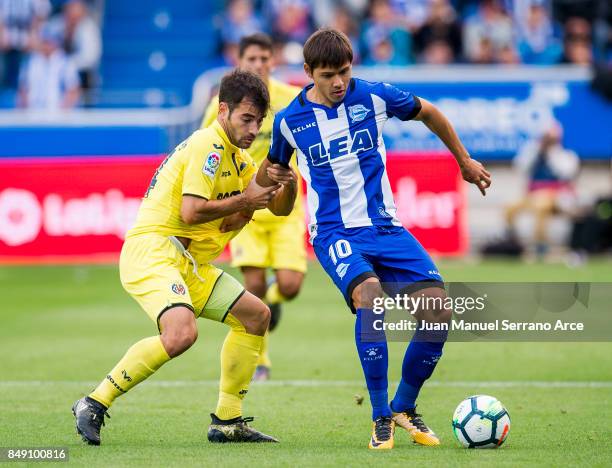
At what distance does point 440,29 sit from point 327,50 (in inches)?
635

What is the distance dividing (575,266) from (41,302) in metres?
8.14

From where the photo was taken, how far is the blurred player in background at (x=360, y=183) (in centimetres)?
699

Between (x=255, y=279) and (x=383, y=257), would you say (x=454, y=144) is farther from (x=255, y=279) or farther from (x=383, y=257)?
(x=255, y=279)

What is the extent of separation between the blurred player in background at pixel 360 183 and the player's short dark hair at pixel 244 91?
21 centimetres

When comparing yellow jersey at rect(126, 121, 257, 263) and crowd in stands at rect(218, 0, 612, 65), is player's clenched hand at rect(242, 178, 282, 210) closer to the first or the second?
yellow jersey at rect(126, 121, 257, 263)

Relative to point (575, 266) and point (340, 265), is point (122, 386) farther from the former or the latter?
point (575, 266)

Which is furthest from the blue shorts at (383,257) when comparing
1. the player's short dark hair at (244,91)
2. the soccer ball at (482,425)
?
the player's short dark hair at (244,91)

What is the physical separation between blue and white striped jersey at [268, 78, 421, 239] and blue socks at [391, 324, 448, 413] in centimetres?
70

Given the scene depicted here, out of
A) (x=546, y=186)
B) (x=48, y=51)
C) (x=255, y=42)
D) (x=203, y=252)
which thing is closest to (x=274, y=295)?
(x=255, y=42)

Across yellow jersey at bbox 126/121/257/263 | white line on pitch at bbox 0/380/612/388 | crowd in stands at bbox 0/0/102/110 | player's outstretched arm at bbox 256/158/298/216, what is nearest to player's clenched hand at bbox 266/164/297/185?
player's outstretched arm at bbox 256/158/298/216

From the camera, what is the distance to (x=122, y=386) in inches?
272

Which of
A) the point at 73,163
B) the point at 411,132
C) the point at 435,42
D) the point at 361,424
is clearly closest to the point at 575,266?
the point at 411,132

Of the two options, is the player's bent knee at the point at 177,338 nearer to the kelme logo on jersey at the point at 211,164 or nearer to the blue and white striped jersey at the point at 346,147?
the kelme logo on jersey at the point at 211,164

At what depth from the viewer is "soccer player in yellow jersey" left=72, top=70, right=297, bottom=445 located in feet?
22.6
